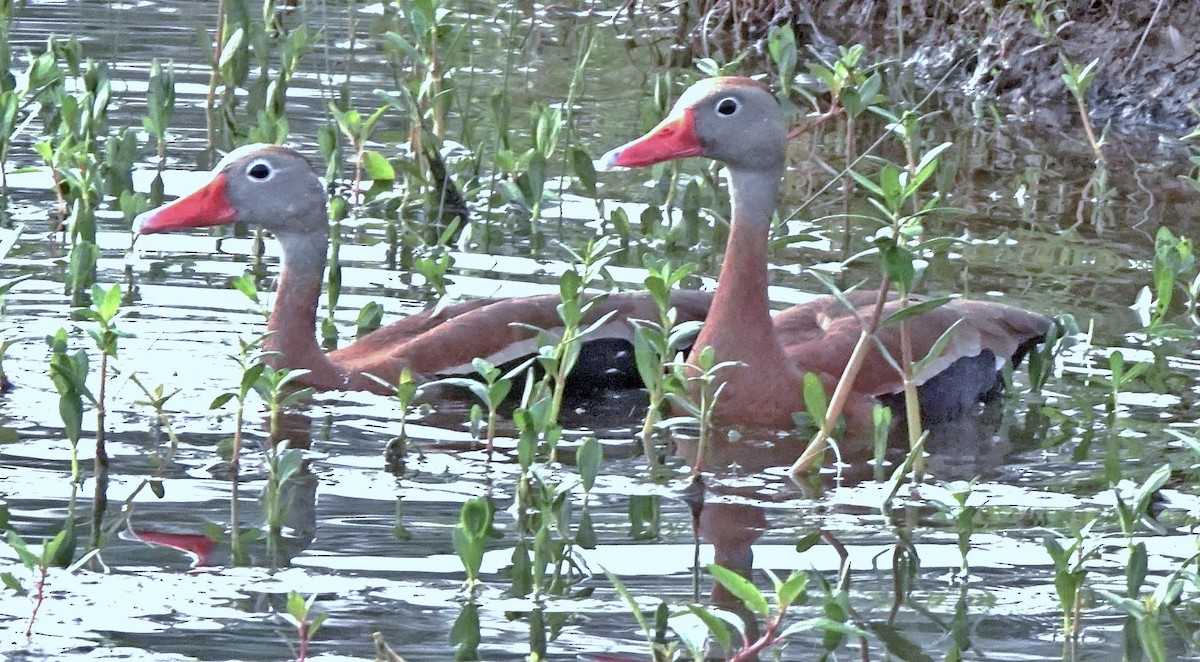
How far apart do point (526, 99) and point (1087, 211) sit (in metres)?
3.09

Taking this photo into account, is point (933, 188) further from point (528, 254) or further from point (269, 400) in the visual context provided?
point (269, 400)

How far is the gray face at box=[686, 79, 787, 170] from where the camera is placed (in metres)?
6.61

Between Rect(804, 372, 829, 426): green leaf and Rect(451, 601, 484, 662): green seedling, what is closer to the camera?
Rect(451, 601, 484, 662): green seedling

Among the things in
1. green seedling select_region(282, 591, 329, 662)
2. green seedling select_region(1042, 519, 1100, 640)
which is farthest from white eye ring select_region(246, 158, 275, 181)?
green seedling select_region(1042, 519, 1100, 640)

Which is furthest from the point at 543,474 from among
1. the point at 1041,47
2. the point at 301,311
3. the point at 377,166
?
the point at 1041,47

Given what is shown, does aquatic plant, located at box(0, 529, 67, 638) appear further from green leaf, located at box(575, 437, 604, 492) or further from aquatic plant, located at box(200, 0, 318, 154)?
aquatic plant, located at box(200, 0, 318, 154)

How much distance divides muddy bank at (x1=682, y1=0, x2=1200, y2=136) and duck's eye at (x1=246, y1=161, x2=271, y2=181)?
15.8 ft

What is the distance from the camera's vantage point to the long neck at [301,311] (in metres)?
6.42

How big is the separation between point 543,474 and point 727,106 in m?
1.63

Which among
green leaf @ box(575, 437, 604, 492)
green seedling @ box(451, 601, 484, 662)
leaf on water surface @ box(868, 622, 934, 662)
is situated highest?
green leaf @ box(575, 437, 604, 492)

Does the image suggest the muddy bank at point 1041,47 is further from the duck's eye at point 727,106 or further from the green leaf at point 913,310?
the green leaf at point 913,310

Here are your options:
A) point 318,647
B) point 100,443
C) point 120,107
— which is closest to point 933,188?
point 120,107

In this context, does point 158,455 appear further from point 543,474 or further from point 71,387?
point 543,474

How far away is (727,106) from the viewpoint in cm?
665
